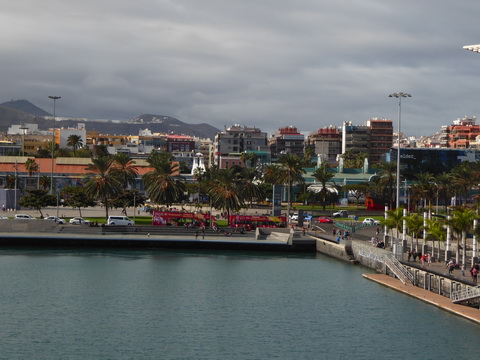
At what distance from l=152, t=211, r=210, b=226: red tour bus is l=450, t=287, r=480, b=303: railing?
55023mm

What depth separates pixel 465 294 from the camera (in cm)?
5391

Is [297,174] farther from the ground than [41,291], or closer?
farther from the ground

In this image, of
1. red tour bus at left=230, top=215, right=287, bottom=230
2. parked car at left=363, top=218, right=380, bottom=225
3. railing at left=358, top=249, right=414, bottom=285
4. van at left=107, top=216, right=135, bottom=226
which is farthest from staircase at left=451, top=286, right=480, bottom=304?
van at left=107, top=216, right=135, bottom=226

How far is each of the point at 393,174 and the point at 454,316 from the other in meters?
89.1

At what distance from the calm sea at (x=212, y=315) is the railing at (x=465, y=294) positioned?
1.62 metres

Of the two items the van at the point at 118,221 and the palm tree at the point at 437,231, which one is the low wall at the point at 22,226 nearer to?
the van at the point at 118,221

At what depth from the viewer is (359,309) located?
187 feet

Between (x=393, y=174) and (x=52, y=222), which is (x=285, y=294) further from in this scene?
(x=393, y=174)

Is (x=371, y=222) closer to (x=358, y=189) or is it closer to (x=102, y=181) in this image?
(x=102, y=181)

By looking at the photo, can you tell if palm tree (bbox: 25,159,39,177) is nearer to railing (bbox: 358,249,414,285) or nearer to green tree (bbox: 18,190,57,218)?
green tree (bbox: 18,190,57,218)

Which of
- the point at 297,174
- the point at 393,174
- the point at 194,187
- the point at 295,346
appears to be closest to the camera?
the point at 295,346

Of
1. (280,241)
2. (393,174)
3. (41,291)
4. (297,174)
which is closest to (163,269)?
(41,291)

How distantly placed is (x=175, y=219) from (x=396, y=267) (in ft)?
148

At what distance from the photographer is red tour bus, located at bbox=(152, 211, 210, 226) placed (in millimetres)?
107000
